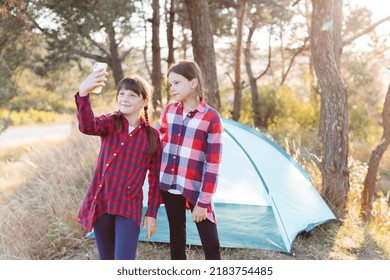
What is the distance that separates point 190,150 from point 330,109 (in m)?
2.47

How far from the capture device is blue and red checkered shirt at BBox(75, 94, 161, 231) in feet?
7.91

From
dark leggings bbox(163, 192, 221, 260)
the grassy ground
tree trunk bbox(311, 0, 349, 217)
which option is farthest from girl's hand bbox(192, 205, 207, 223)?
tree trunk bbox(311, 0, 349, 217)

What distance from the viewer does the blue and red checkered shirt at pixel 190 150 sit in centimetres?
250

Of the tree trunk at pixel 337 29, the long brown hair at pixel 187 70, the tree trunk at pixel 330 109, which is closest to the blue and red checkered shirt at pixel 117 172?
the long brown hair at pixel 187 70

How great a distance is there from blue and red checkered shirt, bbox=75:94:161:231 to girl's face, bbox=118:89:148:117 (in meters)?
0.06

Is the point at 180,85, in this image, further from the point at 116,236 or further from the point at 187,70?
the point at 116,236

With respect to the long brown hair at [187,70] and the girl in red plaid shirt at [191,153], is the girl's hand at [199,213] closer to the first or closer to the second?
the girl in red plaid shirt at [191,153]

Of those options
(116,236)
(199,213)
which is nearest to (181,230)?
(199,213)

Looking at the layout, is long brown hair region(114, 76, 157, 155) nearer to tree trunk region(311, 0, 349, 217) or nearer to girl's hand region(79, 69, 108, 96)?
girl's hand region(79, 69, 108, 96)

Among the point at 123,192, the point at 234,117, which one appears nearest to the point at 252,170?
the point at 123,192

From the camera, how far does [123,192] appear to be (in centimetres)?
243

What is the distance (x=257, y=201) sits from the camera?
4.09 m
